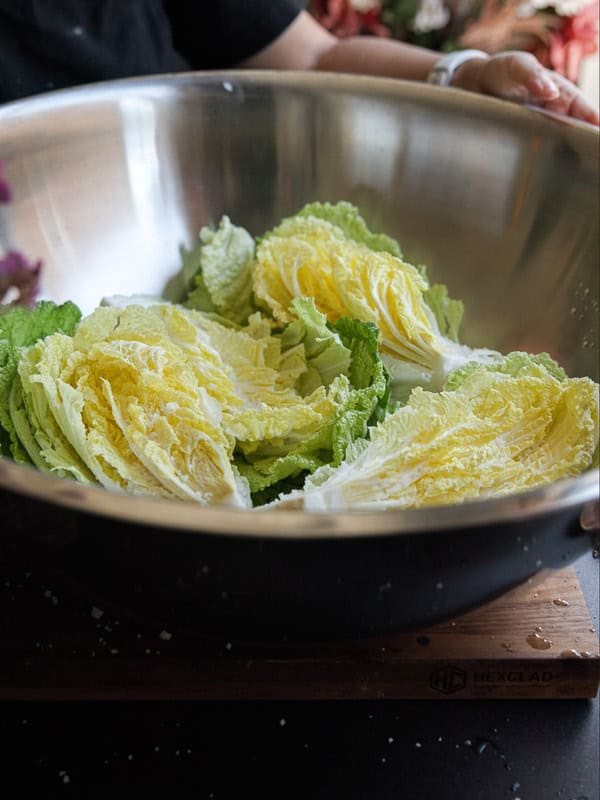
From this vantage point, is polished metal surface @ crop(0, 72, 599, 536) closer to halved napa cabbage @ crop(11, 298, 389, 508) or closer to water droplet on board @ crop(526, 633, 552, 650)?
halved napa cabbage @ crop(11, 298, 389, 508)

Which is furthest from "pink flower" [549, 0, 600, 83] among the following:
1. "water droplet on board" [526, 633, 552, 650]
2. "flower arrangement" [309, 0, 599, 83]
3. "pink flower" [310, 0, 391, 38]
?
"water droplet on board" [526, 633, 552, 650]

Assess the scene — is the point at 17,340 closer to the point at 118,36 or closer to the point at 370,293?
the point at 370,293

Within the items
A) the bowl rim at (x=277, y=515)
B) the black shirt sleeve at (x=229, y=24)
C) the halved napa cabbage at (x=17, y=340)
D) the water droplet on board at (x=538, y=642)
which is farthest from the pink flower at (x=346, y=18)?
the bowl rim at (x=277, y=515)

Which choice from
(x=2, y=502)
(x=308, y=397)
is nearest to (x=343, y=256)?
(x=308, y=397)

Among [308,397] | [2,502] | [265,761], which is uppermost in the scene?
[2,502]

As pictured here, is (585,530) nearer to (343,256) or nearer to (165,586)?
(165,586)

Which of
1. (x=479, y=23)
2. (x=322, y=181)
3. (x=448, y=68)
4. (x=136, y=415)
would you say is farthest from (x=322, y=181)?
(x=479, y=23)

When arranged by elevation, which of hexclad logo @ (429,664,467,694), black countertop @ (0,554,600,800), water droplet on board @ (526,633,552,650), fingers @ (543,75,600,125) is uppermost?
fingers @ (543,75,600,125)

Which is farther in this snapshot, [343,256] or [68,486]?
[343,256]
